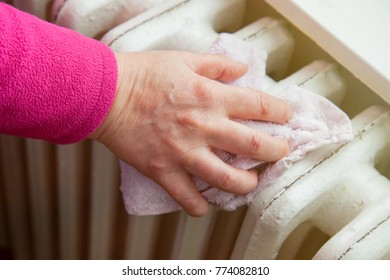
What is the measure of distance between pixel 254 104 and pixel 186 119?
0.05 meters

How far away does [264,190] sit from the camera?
1.69 feet

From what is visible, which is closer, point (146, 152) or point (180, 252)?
point (146, 152)

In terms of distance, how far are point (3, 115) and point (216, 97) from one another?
0.16 metres

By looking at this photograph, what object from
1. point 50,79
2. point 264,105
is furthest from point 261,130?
point 50,79

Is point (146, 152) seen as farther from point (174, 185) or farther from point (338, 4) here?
point (338, 4)

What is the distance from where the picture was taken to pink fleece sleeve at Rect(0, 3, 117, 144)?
1.57 feet

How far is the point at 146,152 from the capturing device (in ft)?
1.77

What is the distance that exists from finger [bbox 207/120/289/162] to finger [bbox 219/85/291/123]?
12 mm

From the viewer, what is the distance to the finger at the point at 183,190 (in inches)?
21.2

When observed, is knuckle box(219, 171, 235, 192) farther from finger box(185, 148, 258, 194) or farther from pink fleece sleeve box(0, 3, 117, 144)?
pink fleece sleeve box(0, 3, 117, 144)

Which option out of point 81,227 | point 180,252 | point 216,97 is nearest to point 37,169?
point 81,227

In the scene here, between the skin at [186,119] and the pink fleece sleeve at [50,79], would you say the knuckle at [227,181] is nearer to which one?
the skin at [186,119]

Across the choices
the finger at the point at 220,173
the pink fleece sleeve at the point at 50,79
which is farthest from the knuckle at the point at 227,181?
the pink fleece sleeve at the point at 50,79
